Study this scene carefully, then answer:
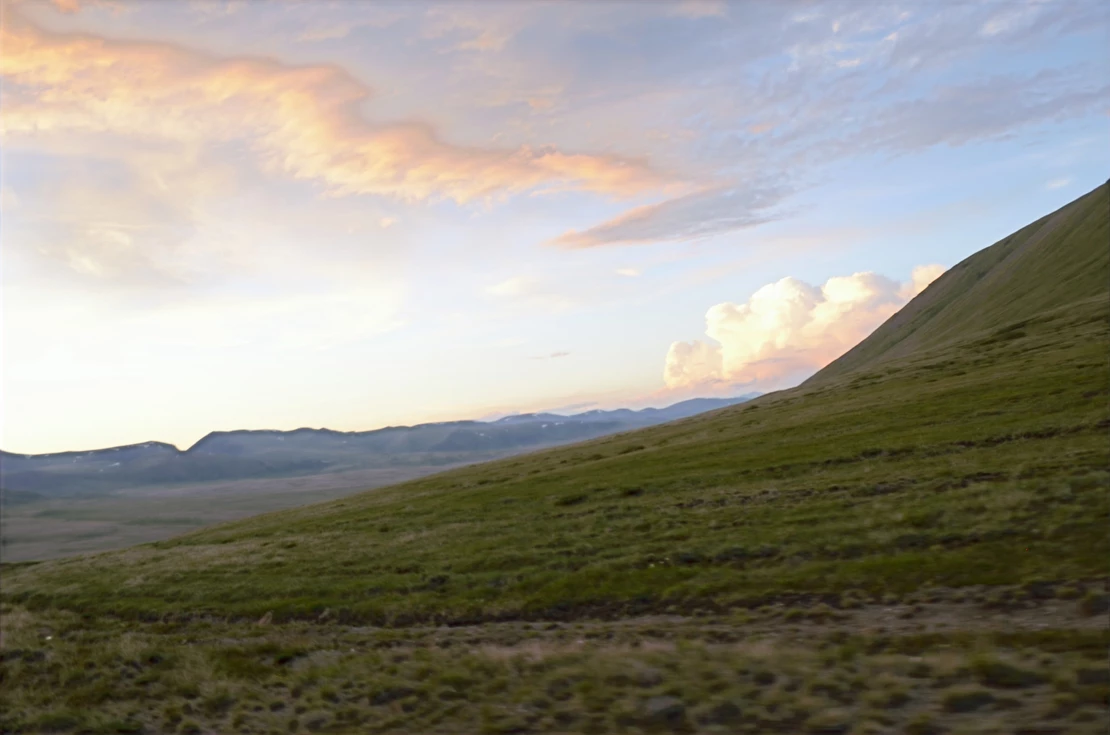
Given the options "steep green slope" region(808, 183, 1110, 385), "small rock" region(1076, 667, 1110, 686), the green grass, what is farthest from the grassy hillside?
"steep green slope" region(808, 183, 1110, 385)

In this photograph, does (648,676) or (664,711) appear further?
(648,676)

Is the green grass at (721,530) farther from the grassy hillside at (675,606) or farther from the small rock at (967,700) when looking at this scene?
the small rock at (967,700)

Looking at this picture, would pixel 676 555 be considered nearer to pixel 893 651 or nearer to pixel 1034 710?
pixel 893 651

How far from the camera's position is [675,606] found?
2802 centimetres

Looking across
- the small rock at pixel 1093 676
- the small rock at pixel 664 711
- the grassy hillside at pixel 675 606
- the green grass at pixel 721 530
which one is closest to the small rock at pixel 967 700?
the grassy hillside at pixel 675 606

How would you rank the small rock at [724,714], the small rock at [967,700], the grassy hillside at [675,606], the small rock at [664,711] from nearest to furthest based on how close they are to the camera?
the small rock at [967,700]
the small rock at [724,714]
the small rock at [664,711]
the grassy hillside at [675,606]

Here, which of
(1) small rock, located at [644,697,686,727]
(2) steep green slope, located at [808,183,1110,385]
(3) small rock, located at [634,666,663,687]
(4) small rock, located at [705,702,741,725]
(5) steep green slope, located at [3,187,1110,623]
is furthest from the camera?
(2) steep green slope, located at [808,183,1110,385]

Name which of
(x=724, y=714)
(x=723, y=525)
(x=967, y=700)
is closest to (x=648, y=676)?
(x=724, y=714)

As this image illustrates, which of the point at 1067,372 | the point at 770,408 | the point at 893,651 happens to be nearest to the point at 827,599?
the point at 893,651

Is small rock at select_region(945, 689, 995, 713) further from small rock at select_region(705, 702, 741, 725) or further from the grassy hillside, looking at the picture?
small rock at select_region(705, 702, 741, 725)

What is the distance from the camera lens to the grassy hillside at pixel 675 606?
16453 mm

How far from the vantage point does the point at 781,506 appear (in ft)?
133

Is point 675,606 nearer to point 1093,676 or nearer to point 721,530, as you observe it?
point 721,530

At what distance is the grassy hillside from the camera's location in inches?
648
